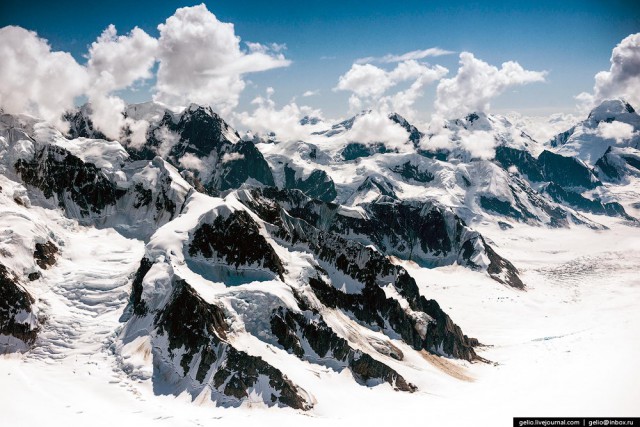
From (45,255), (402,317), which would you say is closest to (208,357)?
(402,317)

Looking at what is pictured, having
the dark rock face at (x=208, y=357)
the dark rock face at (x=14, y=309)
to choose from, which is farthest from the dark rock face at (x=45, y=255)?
the dark rock face at (x=208, y=357)

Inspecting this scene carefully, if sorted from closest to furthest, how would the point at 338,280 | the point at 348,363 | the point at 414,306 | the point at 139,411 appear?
the point at 139,411 < the point at 348,363 < the point at 338,280 < the point at 414,306

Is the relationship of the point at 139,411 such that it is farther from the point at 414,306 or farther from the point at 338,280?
the point at 414,306

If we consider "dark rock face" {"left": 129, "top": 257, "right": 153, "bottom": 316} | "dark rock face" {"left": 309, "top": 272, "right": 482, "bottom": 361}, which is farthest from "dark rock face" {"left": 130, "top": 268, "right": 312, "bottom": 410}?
"dark rock face" {"left": 309, "top": 272, "right": 482, "bottom": 361}

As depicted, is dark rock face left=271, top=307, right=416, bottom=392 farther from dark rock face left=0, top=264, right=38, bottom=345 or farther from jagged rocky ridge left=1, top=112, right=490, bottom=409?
dark rock face left=0, top=264, right=38, bottom=345

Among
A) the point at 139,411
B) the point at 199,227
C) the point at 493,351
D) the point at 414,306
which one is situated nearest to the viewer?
the point at 139,411

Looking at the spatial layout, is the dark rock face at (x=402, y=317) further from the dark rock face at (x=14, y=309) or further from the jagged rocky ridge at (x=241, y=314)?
the dark rock face at (x=14, y=309)

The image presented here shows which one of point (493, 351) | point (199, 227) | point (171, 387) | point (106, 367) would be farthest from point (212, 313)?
point (493, 351)
